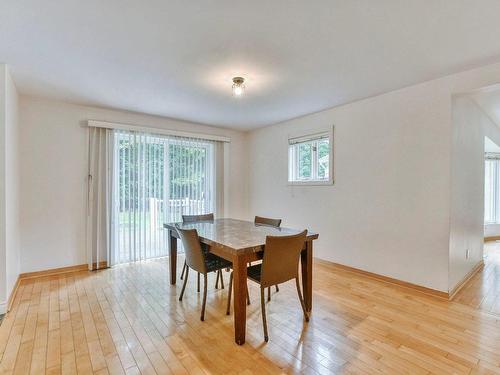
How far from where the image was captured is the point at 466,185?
10.3ft

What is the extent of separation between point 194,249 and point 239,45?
1.79 metres

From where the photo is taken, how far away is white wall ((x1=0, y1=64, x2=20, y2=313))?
244cm

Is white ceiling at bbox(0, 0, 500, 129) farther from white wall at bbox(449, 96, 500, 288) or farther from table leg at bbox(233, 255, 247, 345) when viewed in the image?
table leg at bbox(233, 255, 247, 345)

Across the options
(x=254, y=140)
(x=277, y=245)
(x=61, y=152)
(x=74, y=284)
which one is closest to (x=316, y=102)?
(x=254, y=140)

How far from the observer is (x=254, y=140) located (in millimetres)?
5316

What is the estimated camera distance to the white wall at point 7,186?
2.44m

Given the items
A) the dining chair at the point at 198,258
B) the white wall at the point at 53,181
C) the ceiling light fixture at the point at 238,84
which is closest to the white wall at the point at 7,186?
the white wall at the point at 53,181

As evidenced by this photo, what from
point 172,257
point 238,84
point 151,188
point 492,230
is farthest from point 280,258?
point 492,230

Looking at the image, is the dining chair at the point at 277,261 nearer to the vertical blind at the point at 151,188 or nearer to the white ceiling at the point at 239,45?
the white ceiling at the point at 239,45

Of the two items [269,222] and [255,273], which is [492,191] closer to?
[269,222]

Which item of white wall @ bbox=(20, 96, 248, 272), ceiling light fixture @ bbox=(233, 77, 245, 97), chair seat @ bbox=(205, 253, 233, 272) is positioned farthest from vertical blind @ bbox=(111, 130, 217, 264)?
ceiling light fixture @ bbox=(233, 77, 245, 97)

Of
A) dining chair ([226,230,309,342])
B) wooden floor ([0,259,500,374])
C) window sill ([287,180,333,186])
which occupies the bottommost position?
wooden floor ([0,259,500,374])

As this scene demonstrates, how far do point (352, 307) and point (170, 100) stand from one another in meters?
3.25

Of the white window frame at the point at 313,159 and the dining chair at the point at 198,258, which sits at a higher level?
the white window frame at the point at 313,159
